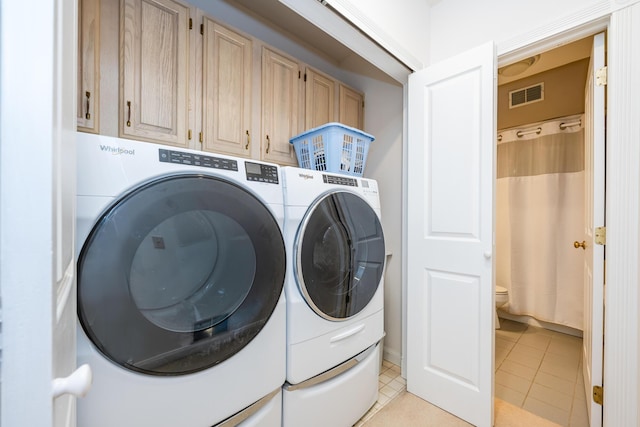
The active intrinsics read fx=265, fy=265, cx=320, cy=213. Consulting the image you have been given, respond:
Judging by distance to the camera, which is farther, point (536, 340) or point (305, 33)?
point (536, 340)

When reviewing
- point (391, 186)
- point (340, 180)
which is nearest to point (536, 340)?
point (391, 186)

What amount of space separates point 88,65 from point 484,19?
6.54ft

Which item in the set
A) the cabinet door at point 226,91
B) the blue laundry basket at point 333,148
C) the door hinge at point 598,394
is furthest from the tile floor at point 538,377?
the cabinet door at point 226,91

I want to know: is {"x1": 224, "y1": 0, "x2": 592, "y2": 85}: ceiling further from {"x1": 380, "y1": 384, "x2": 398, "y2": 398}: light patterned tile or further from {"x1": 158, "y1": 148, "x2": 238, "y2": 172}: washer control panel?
{"x1": 380, "y1": 384, "x2": 398, "y2": 398}: light patterned tile

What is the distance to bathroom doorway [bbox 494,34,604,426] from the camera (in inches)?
82.7

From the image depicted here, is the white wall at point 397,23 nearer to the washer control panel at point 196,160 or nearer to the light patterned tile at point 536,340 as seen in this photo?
the washer control panel at point 196,160

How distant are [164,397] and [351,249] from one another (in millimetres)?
880

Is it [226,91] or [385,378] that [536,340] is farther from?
[226,91]

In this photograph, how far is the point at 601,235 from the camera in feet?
4.00

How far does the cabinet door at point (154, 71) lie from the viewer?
116 centimetres

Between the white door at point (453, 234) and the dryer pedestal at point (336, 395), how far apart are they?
1.27 ft

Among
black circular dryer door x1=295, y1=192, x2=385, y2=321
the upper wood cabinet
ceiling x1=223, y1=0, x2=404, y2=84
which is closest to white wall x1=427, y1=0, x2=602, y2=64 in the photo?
ceiling x1=223, y1=0, x2=404, y2=84

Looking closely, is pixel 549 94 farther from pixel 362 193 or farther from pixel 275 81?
pixel 275 81

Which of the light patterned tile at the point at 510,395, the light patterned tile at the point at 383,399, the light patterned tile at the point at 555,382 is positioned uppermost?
the light patterned tile at the point at 555,382
